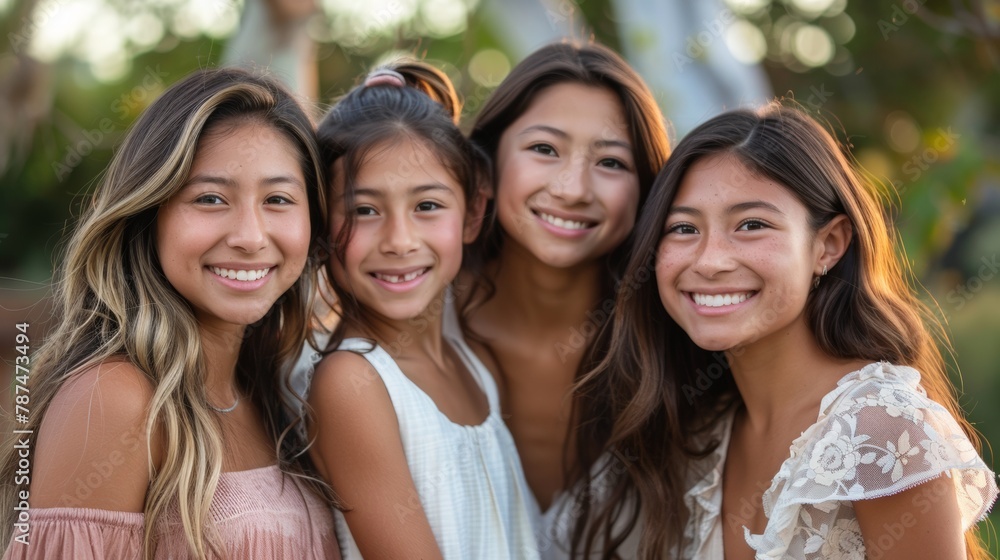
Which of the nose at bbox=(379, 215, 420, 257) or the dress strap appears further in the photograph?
the dress strap

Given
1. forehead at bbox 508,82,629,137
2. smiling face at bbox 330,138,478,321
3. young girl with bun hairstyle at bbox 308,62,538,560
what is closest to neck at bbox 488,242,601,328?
young girl with bun hairstyle at bbox 308,62,538,560

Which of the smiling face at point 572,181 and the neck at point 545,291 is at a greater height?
the smiling face at point 572,181

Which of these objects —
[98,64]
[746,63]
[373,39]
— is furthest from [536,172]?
[98,64]

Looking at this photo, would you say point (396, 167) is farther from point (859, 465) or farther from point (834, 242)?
point (859, 465)

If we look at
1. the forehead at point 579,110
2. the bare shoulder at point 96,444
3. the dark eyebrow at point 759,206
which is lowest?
the bare shoulder at point 96,444

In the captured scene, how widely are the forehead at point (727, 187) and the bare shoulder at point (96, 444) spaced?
1599mm

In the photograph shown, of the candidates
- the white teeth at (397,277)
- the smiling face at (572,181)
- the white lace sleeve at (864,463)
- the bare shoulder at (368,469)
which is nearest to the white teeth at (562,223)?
the smiling face at (572,181)

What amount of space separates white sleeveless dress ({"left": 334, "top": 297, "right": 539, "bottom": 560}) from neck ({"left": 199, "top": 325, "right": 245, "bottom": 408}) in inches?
12.1

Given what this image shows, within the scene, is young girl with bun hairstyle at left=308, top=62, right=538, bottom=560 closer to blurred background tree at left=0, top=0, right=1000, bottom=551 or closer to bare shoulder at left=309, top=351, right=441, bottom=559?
bare shoulder at left=309, top=351, right=441, bottom=559

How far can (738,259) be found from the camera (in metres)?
2.67

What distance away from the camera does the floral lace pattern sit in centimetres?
236

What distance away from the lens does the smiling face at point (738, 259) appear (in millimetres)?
2662

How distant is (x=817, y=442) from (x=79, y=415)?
1.84 metres

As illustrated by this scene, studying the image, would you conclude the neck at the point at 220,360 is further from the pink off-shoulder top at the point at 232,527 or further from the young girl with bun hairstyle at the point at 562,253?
the young girl with bun hairstyle at the point at 562,253
